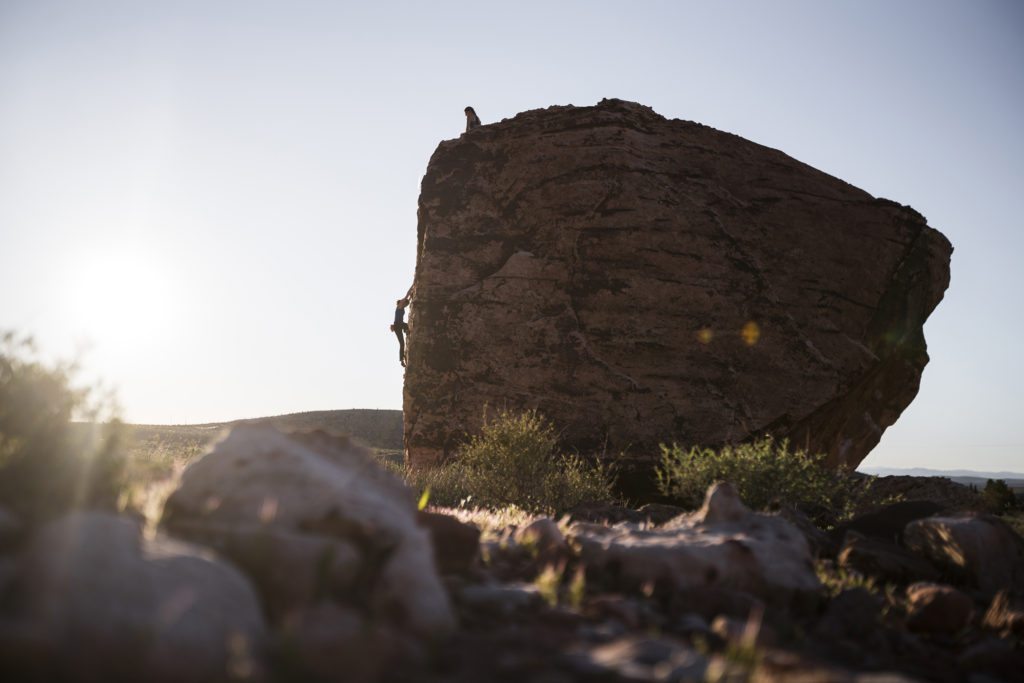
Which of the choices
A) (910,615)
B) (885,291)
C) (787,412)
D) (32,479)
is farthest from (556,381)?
(32,479)

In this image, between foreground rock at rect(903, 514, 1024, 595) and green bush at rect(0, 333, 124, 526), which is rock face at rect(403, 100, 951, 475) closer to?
foreground rock at rect(903, 514, 1024, 595)

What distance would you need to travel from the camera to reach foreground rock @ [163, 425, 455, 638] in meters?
3.03

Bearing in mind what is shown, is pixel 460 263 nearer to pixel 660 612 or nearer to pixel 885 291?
pixel 885 291

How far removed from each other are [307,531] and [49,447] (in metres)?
1.99

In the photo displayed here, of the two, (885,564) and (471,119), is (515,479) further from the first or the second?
(471,119)

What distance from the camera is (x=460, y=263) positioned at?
15.6 metres

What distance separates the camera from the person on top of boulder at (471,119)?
57.9 feet

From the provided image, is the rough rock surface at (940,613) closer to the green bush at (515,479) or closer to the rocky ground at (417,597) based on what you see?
the rocky ground at (417,597)

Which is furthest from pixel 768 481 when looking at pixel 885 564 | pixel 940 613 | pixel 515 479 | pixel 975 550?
pixel 940 613

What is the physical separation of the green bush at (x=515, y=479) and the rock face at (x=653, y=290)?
2.09 m

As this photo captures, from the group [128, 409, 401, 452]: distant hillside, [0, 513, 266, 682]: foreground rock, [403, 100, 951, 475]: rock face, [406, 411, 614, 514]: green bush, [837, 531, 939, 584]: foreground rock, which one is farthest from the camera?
[128, 409, 401, 452]: distant hillside

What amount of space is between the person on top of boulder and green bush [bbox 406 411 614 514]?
8495 mm

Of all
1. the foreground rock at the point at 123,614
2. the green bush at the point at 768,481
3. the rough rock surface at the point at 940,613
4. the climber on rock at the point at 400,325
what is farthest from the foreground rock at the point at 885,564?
the climber on rock at the point at 400,325

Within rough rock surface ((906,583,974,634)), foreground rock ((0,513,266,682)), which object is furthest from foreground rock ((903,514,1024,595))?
foreground rock ((0,513,266,682))
